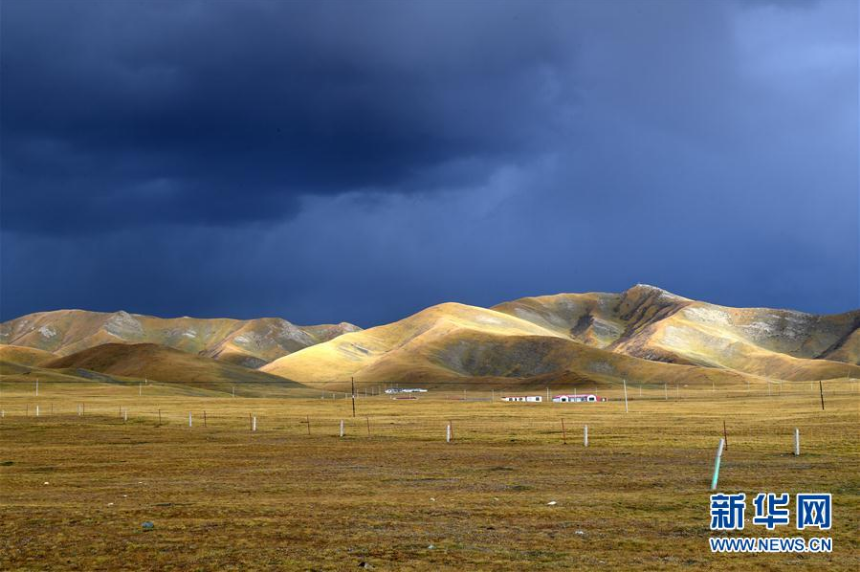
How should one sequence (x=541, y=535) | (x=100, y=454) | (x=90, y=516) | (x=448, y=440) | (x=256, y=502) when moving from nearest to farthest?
1. (x=541, y=535)
2. (x=90, y=516)
3. (x=256, y=502)
4. (x=100, y=454)
5. (x=448, y=440)

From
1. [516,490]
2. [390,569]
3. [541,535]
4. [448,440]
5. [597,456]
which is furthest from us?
[448,440]

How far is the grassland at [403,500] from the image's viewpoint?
57.3 feet

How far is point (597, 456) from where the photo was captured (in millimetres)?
39938

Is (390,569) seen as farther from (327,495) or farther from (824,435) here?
(824,435)

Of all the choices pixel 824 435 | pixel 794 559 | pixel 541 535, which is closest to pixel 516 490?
pixel 541 535

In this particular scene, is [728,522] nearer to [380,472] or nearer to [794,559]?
[794,559]

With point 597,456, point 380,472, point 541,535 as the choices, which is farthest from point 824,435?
point 541,535

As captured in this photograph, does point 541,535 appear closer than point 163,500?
Yes

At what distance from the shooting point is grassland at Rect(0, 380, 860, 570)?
17.5 m

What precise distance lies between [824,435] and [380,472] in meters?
33.3

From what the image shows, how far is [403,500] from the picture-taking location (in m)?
25.6

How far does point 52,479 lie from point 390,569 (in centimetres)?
2310

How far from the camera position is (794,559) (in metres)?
17.1

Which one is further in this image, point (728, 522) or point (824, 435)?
point (824, 435)
